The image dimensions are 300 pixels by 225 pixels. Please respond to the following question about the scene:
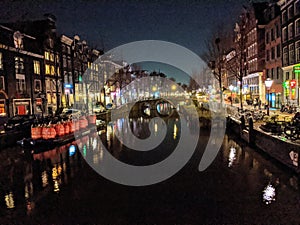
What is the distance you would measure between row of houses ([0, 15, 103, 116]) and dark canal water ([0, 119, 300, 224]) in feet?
75.7

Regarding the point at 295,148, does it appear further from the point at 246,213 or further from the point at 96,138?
the point at 96,138

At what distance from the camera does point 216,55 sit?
47031 millimetres

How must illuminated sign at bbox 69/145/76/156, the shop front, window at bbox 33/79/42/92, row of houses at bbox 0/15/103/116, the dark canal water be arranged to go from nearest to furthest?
the dark canal water < illuminated sign at bbox 69/145/76/156 < row of houses at bbox 0/15/103/116 < the shop front < window at bbox 33/79/42/92

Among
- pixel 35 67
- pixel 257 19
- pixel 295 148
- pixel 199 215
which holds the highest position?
pixel 257 19

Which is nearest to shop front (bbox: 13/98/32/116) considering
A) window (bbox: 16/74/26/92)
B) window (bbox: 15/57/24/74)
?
window (bbox: 16/74/26/92)

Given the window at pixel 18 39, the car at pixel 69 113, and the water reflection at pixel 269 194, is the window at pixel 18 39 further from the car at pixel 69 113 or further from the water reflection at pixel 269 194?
the water reflection at pixel 269 194

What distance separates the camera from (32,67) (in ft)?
161

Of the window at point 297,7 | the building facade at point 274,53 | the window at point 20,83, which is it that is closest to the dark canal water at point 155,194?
the window at point 297,7

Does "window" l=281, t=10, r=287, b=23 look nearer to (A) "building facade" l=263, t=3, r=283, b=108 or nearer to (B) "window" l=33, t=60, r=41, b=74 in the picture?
(A) "building facade" l=263, t=3, r=283, b=108

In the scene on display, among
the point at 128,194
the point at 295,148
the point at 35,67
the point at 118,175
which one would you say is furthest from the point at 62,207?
the point at 35,67

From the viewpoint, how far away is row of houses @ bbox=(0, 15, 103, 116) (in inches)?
1647

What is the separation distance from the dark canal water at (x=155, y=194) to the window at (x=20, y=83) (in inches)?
1223

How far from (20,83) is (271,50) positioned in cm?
3667

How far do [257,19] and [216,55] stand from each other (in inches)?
384
